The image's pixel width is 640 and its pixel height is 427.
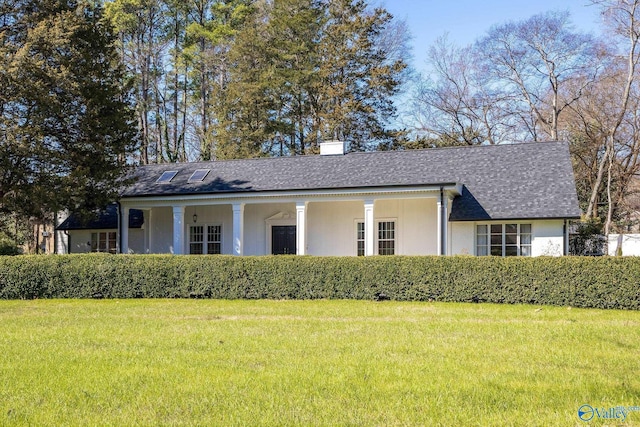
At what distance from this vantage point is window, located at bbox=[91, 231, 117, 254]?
24219mm

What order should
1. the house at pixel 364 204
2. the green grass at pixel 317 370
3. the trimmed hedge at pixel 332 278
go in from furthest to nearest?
the house at pixel 364 204, the trimmed hedge at pixel 332 278, the green grass at pixel 317 370

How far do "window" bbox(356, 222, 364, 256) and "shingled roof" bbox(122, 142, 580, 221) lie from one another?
1765 mm

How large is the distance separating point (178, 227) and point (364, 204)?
21.5ft

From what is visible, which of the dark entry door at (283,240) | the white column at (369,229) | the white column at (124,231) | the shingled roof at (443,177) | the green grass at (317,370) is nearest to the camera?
the green grass at (317,370)

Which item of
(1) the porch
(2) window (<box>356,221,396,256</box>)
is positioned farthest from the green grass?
(2) window (<box>356,221,396,256</box>)

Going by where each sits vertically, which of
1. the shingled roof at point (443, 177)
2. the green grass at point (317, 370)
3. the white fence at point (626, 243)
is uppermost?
the shingled roof at point (443, 177)

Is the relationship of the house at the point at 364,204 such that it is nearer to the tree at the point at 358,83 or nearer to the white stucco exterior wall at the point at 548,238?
the white stucco exterior wall at the point at 548,238

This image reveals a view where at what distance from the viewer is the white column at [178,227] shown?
21203 millimetres

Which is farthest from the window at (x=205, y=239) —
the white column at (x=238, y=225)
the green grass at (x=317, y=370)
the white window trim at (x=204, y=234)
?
the green grass at (x=317, y=370)

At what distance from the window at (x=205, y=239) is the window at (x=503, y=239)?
9.49 m

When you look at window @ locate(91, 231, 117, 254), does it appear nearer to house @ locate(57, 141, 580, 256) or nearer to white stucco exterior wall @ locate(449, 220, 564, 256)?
house @ locate(57, 141, 580, 256)

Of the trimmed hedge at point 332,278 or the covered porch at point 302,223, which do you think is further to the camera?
the covered porch at point 302,223

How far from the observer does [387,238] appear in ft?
68.0

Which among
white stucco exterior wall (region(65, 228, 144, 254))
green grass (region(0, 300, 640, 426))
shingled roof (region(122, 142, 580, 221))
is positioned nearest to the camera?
green grass (region(0, 300, 640, 426))
